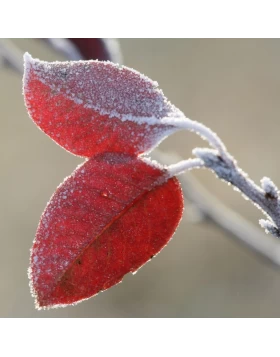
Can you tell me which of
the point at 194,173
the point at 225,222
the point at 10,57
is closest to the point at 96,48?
the point at 10,57

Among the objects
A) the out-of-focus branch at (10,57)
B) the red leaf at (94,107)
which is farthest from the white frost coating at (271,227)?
the out-of-focus branch at (10,57)

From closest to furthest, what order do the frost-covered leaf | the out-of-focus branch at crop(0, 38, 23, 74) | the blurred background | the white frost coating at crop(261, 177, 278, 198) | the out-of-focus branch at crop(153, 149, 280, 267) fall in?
the white frost coating at crop(261, 177, 278, 198), the frost-covered leaf, the out-of-focus branch at crop(0, 38, 23, 74), the out-of-focus branch at crop(153, 149, 280, 267), the blurred background

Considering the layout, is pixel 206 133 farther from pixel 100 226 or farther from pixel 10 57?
pixel 10 57

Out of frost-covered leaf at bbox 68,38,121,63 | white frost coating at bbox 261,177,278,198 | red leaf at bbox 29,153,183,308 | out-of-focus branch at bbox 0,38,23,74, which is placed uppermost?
out-of-focus branch at bbox 0,38,23,74

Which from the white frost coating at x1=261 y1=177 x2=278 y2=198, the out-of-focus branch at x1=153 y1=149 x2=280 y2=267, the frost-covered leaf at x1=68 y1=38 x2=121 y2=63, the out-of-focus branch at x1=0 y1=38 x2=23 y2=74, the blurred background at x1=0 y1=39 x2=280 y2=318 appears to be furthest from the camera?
the blurred background at x1=0 y1=39 x2=280 y2=318

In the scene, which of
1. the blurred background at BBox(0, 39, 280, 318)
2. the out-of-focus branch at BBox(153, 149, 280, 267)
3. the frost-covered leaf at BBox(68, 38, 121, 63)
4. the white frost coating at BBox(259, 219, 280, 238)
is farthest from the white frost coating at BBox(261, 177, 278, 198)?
the blurred background at BBox(0, 39, 280, 318)

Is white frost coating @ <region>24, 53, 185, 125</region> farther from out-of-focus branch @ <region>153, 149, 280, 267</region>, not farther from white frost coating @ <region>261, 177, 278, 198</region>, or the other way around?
out-of-focus branch @ <region>153, 149, 280, 267</region>

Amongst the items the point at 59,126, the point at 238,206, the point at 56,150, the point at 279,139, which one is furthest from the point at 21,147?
the point at 59,126

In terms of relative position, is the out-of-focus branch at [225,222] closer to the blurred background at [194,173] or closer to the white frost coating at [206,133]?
the white frost coating at [206,133]
